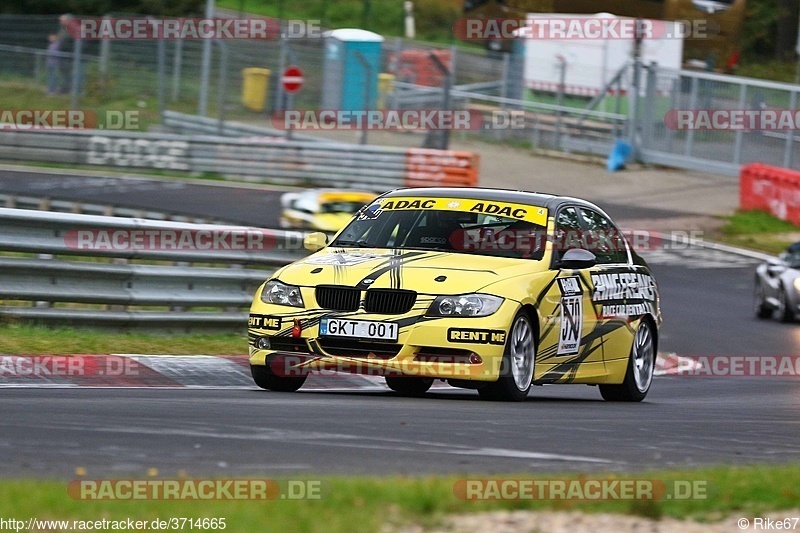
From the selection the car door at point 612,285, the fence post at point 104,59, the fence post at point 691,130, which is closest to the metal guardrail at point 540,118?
the fence post at point 691,130

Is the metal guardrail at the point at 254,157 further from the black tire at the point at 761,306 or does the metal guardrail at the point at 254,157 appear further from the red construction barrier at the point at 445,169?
the black tire at the point at 761,306

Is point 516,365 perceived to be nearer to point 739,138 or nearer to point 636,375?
point 636,375

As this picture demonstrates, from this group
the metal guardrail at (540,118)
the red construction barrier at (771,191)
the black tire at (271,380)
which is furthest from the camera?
the metal guardrail at (540,118)

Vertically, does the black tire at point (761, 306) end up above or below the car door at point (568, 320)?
below

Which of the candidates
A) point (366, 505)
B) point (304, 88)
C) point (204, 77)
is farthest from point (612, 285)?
point (204, 77)

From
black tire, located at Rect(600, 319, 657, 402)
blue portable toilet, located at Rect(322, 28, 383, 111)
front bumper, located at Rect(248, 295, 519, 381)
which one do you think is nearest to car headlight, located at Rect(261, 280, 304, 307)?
front bumper, located at Rect(248, 295, 519, 381)

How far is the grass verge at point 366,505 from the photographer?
506 cm

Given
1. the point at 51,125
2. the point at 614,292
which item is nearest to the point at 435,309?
the point at 614,292

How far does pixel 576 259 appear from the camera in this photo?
34.2 feet

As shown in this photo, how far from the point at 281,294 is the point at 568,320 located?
2.07 metres

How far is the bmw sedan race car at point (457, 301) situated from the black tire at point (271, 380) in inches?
0.4

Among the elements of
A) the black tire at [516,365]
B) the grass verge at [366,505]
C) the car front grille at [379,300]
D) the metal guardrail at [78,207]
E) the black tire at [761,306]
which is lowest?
the black tire at [761,306]

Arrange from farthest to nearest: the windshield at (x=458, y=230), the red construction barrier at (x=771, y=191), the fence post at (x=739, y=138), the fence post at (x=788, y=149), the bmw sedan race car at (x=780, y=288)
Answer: the fence post at (x=739, y=138), the fence post at (x=788, y=149), the red construction barrier at (x=771, y=191), the bmw sedan race car at (x=780, y=288), the windshield at (x=458, y=230)

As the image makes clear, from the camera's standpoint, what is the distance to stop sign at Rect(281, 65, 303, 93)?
32.7m
